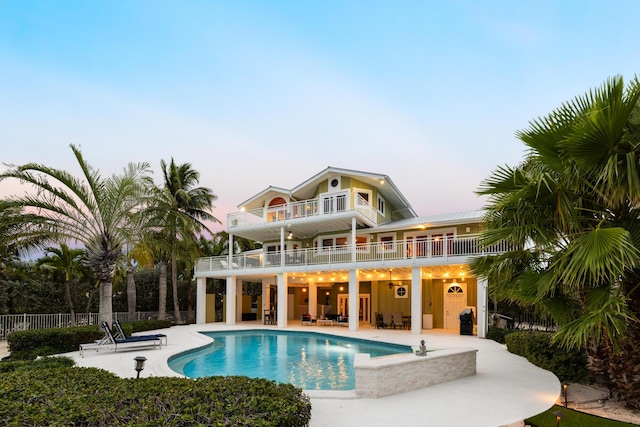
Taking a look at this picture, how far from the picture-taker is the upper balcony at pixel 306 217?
23.4 metres

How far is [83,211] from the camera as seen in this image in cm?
1431

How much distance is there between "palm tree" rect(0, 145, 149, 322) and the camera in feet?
44.5

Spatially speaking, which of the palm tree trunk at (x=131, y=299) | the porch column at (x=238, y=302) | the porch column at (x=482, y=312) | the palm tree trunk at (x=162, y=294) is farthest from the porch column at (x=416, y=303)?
the palm tree trunk at (x=131, y=299)

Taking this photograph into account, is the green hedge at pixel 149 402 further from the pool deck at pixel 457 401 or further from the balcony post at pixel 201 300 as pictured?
the balcony post at pixel 201 300

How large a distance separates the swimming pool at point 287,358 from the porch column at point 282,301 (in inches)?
100

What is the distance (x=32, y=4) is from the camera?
1452 cm

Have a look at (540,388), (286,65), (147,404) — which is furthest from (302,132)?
(147,404)

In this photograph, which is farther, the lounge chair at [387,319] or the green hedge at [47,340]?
the lounge chair at [387,319]

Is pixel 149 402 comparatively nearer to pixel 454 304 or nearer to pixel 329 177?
pixel 454 304

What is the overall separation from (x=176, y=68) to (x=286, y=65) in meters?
4.76

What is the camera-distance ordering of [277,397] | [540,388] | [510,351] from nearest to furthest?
[277,397]
[540,388]
[510,351]

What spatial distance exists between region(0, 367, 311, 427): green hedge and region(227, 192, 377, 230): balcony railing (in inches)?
675

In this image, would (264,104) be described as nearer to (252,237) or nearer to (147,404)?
(252,237)

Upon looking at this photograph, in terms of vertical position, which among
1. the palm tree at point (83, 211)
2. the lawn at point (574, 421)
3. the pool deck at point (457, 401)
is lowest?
the pool deck at point (457, 401)
